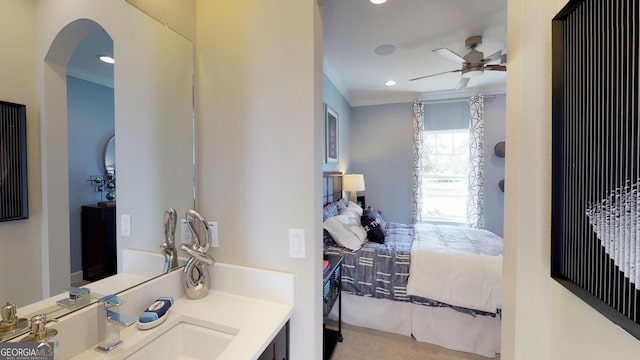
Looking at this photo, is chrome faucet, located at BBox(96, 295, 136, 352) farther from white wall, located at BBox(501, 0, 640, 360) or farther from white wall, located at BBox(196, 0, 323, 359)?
white wall, located at BBox(501, 0, 640, 360)

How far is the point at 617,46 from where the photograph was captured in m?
0.58

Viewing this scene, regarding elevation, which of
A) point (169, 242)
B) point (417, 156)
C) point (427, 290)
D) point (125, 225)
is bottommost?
point (427, 290)

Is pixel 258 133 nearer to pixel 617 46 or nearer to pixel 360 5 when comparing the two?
pixel 617 46

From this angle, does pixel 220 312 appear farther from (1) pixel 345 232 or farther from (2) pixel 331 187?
(2) pixel 331 187

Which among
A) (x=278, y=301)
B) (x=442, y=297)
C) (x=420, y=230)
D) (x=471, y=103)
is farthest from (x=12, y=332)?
(x=471, y=103)

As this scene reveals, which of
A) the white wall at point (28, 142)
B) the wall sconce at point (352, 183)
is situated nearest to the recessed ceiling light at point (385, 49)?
the wall sconce at point (352, 183)

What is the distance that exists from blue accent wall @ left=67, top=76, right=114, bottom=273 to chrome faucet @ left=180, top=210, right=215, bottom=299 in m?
0.36

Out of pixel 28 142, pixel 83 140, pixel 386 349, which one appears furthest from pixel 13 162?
pixel 386 349

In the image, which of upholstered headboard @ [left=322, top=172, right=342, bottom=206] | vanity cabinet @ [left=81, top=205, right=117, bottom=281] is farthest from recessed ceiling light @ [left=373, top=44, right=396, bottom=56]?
vanity cabinet @ [left=81, top=205, right=117, bottom=281]

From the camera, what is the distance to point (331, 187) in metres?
3.61

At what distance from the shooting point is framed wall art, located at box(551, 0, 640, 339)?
546 millimetres

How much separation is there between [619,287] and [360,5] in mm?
2325

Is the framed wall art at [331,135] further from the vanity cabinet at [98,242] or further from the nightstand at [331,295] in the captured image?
the vanity cabinet at [98,242]

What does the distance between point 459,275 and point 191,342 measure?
199 centimetres
